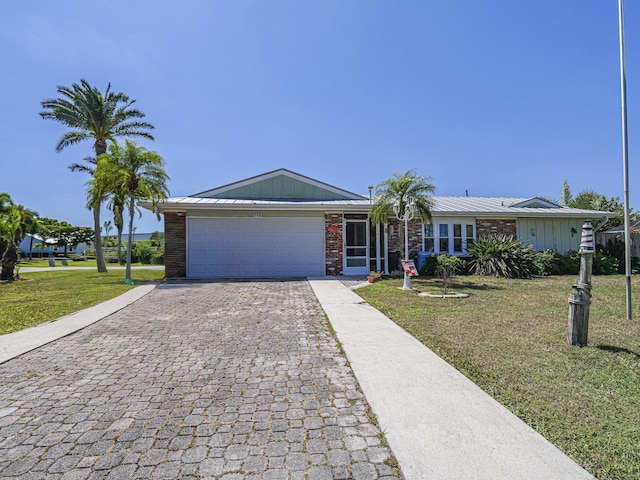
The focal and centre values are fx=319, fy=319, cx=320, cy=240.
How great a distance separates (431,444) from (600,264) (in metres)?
16.6

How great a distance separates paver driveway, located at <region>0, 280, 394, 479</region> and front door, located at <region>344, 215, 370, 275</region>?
8.83 meters

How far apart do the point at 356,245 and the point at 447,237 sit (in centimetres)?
466

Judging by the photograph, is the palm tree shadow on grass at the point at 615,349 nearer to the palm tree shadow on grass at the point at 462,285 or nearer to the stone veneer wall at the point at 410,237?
the palm tree shadow on grass at the point at 462,285

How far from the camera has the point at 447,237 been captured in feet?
50.2

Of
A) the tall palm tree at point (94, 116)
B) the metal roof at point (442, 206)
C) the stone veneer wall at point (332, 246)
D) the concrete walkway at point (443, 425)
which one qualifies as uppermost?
the tall palm tree at point (94, 116)

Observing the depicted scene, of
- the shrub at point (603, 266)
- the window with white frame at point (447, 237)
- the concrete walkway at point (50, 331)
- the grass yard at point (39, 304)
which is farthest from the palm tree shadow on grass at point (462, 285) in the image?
the grass yard at point (39, 304)

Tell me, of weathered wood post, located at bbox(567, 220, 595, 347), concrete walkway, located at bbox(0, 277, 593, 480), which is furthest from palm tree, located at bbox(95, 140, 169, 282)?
weathered wood post, located at bbox(567, 220, 595, 347)

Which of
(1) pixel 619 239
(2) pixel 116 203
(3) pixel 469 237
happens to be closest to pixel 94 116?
(2) pixel 116 203

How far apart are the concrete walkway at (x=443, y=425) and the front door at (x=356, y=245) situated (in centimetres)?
958

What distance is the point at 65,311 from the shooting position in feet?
23.7

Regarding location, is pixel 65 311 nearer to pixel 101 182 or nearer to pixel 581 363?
pixel 101 182

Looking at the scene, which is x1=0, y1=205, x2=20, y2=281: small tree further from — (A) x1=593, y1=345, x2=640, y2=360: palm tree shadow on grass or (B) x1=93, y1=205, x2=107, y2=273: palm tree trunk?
(A) x1=593, y1=345, x2=640, y2=360: palm tree shadow on grass

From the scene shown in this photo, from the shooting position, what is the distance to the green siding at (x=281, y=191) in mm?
15094

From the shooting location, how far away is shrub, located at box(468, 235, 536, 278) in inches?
495
